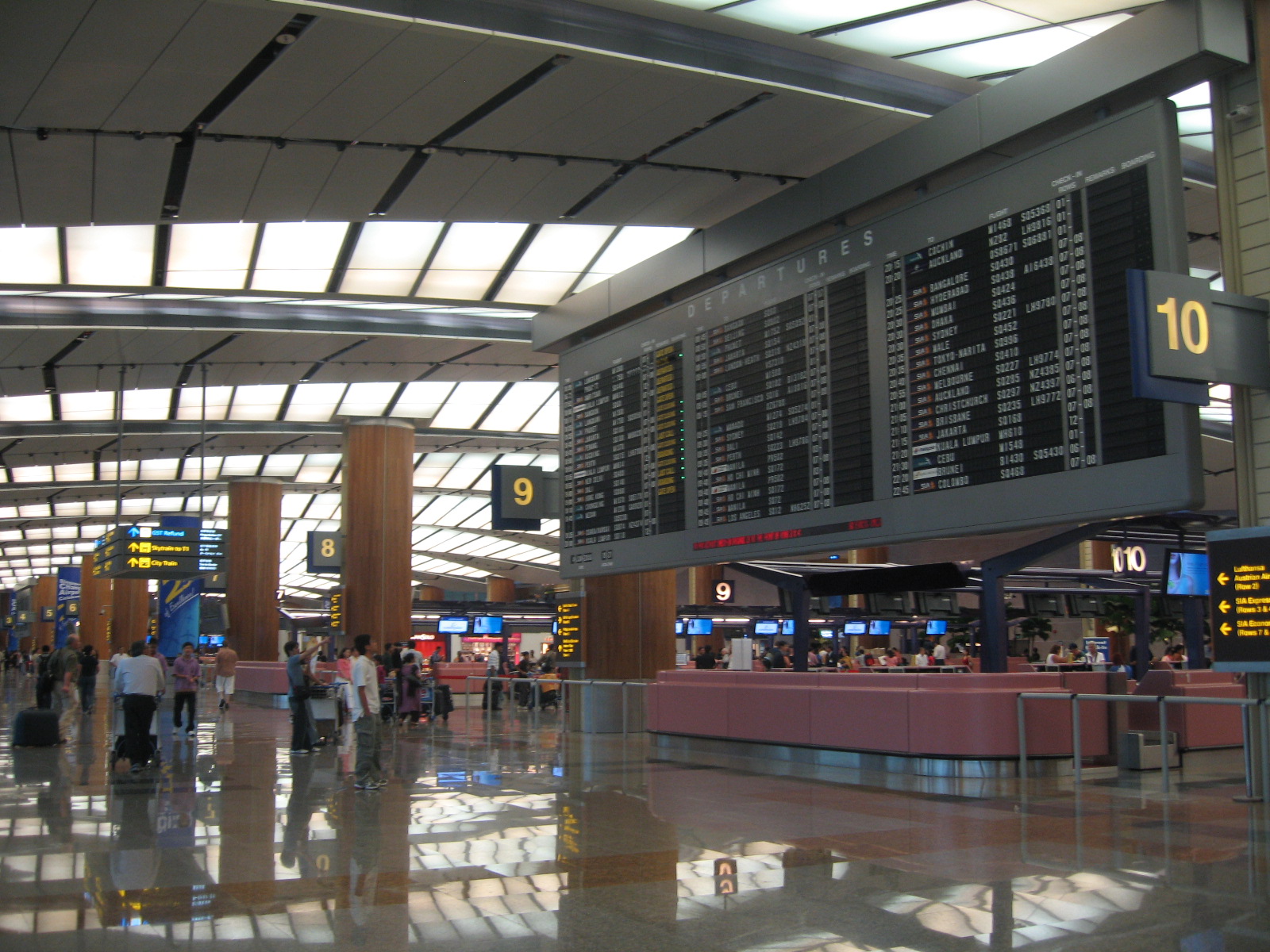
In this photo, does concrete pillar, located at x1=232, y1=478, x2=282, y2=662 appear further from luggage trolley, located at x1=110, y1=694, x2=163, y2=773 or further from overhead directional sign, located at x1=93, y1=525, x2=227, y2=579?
luggage trolley, located at x1=110, y1=694, x2=163, y2=773

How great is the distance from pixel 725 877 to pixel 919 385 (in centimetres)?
548

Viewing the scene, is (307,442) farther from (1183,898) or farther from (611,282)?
(1183,898)

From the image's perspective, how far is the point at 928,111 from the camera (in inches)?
464

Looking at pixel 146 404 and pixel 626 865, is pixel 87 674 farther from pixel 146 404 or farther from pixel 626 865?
pixel 626 865

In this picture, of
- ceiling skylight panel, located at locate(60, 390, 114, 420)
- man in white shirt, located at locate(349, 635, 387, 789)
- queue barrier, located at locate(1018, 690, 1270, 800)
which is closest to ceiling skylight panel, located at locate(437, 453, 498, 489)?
ceiling skylight panel, located at locate(60, 390, 114, 420)

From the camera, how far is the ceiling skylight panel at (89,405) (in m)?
25.0

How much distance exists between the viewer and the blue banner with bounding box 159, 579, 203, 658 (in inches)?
1577

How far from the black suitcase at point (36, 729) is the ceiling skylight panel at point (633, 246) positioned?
406 inches

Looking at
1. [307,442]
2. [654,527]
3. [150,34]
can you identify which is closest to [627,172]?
[654,527]

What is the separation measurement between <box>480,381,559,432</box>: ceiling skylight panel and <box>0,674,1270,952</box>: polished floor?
1536 cm

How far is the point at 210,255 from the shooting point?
16.5 m

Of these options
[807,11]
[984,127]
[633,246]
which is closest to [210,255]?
[633,246]

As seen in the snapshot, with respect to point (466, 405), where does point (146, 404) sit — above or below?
below

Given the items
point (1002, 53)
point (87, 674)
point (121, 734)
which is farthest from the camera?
point (87, 674)
